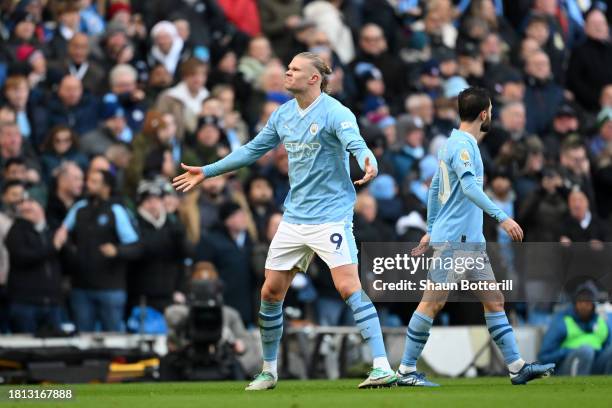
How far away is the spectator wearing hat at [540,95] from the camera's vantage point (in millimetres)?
24281

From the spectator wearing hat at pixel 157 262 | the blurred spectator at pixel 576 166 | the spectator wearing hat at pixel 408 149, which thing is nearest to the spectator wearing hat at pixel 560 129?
the blurred spectator at pixel 576 166

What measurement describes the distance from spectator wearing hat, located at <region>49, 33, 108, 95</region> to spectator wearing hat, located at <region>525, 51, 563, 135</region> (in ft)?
21.8

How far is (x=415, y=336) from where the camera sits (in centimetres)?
1320

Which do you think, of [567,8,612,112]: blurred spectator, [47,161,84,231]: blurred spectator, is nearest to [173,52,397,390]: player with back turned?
[47,161,84,231]: blurred spectator

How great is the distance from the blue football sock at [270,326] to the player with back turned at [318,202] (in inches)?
0.7

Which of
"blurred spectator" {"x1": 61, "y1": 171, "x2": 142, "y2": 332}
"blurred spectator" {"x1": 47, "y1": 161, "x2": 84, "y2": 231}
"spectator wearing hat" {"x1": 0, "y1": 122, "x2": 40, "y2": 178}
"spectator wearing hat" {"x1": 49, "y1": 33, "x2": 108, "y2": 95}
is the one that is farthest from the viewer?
"spectator wearing hat" {"x1": 49, "y1": 33, "x2": 108, "y2": 95}

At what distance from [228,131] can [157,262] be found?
8.68ft

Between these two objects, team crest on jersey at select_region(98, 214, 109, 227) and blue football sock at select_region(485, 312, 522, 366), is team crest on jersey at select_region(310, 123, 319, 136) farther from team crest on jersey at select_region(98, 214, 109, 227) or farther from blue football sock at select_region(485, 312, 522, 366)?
team crest on jersey at select_region(98, 214, 109, 227)

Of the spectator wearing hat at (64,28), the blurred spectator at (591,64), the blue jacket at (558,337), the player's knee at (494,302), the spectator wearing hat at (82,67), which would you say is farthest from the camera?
the blurred spectator at (591,64)

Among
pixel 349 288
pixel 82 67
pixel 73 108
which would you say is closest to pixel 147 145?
pixel 73 108

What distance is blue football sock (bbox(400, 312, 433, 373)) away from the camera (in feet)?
43.1

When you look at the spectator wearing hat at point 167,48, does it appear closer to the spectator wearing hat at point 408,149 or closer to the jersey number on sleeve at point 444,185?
the spectator wearing hat at point 408,149

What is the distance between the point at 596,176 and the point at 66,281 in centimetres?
804

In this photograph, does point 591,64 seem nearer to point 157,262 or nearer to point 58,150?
point 157,262
